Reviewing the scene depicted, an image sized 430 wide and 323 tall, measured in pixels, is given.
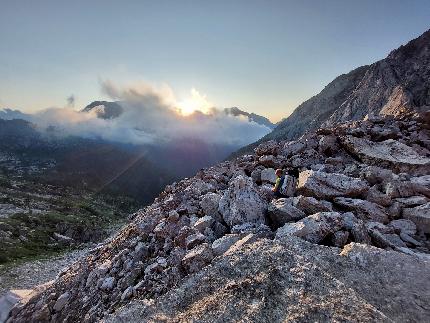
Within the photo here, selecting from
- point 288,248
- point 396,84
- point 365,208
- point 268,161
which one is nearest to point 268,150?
point 268,161

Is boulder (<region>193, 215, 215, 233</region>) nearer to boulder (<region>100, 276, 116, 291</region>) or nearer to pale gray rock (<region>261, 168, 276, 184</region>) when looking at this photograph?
boulder (<region>100, 276, 116, 291</region>)

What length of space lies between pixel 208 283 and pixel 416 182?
13.2 m

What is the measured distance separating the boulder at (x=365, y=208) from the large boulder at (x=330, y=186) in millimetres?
608

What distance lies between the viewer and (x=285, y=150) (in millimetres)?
27547

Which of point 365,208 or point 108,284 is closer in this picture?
point 365,208

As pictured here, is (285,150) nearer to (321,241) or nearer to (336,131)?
(336,131)

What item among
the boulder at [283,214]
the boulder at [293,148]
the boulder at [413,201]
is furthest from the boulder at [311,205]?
the boulder at [293,148]

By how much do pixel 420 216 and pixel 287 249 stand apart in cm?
797

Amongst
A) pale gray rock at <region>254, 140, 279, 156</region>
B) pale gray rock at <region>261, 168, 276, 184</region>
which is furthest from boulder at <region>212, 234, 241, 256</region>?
pale gray rock at <region>254, 140, 279, 156</region>

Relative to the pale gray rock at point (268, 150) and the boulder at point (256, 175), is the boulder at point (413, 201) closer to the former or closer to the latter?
the boulder at point (256, 175)

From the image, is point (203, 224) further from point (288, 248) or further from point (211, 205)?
point (288, 248)

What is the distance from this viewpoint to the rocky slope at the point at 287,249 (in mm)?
10617

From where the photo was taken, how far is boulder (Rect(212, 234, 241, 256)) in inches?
559

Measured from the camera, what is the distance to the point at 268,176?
23.7 metres
